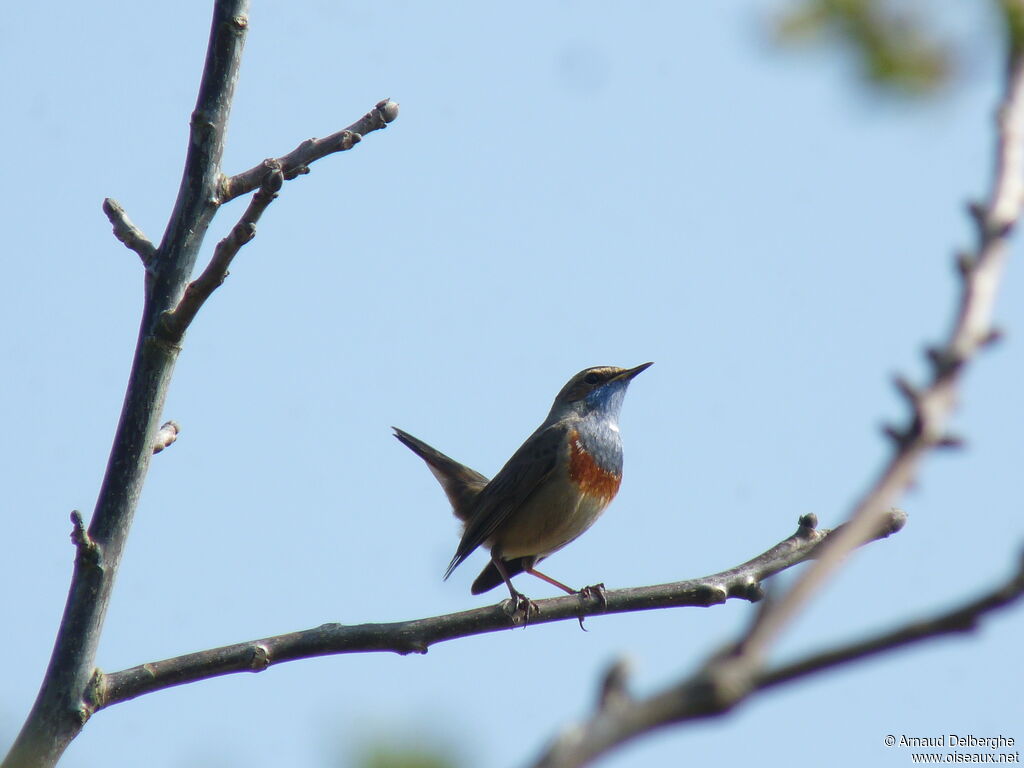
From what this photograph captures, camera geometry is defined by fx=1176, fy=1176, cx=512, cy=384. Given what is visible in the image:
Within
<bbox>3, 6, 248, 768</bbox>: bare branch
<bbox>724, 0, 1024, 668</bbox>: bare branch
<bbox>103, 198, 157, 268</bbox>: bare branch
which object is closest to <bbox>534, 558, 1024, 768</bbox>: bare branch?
<bbox>724, 0, 1024, 668</bbox>: bare branch

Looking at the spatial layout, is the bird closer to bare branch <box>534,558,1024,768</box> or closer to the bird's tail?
the bird's tail

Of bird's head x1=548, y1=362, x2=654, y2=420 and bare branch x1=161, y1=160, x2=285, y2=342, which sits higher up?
bird's head x1=548, y1=362, x2=654, y2=420

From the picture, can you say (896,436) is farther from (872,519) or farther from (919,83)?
(919,83)

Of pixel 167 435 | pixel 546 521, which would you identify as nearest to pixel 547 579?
pixel 546 521

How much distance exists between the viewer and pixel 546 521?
867cm

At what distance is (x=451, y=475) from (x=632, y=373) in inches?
69.5

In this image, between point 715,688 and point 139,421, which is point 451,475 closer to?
point 139,421

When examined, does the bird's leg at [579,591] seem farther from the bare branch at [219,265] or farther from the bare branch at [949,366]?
the bare branch at [949,366]

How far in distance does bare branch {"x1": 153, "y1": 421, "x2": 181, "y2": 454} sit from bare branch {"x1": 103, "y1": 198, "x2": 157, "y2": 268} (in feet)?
2.23

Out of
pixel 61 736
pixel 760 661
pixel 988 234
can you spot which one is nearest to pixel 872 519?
pixel 760 661

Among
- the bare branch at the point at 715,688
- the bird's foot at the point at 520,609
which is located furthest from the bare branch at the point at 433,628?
the bare branch at the point at 715,688

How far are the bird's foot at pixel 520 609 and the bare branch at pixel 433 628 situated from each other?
0.01 m

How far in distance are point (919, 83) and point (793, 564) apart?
12.3ft

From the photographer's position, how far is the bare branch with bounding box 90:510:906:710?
408 centimetres
